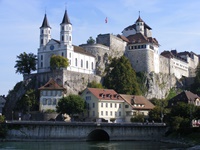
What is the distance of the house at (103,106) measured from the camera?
84.1 m

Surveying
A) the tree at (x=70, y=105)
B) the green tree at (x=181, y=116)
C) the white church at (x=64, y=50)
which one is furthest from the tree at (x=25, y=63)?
the green tree at (x=181, y=116)

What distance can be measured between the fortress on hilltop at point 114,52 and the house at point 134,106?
744 inches

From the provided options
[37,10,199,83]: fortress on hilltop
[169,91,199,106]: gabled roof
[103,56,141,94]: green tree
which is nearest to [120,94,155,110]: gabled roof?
[169,91,199,106]: gabled roof

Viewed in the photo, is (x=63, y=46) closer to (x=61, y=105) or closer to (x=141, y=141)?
(x=61, y=105)

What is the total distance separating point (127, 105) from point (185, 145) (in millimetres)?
27593

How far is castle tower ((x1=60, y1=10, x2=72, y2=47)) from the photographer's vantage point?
9906cm

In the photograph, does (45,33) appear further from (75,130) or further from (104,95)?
(75,130)

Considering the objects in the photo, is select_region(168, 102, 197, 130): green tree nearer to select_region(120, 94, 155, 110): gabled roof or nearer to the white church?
select_region(120, 94, 155, 110): gabled roof

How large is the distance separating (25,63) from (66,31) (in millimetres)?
14876

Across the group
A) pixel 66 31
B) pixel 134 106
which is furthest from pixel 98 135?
pixel 66 31

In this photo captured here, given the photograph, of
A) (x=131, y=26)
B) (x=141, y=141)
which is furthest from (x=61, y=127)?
(x=131, y=26)

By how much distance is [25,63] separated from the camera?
10200 cm

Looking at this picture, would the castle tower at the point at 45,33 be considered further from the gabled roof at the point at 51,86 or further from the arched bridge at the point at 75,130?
the arched bridge at the point at 75,130

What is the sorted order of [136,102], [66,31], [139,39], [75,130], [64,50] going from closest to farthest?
[75,130]
[136,102]
[64,50]
[66,31]
[139,39]
